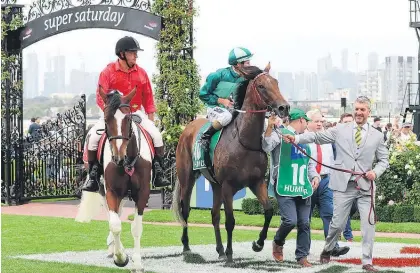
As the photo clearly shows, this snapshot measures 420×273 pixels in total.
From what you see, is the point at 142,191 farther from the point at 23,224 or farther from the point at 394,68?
the point at 394,68

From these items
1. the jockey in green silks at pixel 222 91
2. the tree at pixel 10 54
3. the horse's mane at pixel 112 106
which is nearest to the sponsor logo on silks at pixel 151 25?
the tree at pixel 10 54

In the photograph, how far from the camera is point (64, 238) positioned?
525 inches

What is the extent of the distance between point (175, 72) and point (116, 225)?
899 centimetres

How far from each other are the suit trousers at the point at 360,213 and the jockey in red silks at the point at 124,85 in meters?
2.23

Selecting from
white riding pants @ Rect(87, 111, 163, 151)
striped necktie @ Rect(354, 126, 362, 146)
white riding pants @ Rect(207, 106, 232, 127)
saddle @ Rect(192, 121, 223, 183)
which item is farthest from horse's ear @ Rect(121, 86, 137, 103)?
striped necktie @ Rect(354, 126, 362, 146)

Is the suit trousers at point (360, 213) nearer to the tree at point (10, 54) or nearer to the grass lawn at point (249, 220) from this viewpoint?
the grass lawn at point (249, 220)

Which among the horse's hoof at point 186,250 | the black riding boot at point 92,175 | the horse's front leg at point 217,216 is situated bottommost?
the horse's hoof at point 186,250

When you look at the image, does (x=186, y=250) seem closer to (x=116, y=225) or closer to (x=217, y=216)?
(x=217, y=216)

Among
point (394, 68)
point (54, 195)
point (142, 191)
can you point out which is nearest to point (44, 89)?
point (394, 68)

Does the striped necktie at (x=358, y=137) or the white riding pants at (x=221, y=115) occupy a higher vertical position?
the white riding pants at (x=221, y=115)

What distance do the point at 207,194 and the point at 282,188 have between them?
26.1ft

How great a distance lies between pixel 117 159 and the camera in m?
9.08

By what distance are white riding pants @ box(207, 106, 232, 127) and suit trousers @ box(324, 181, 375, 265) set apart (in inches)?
65.1

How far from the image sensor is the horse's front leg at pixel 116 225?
934cm
